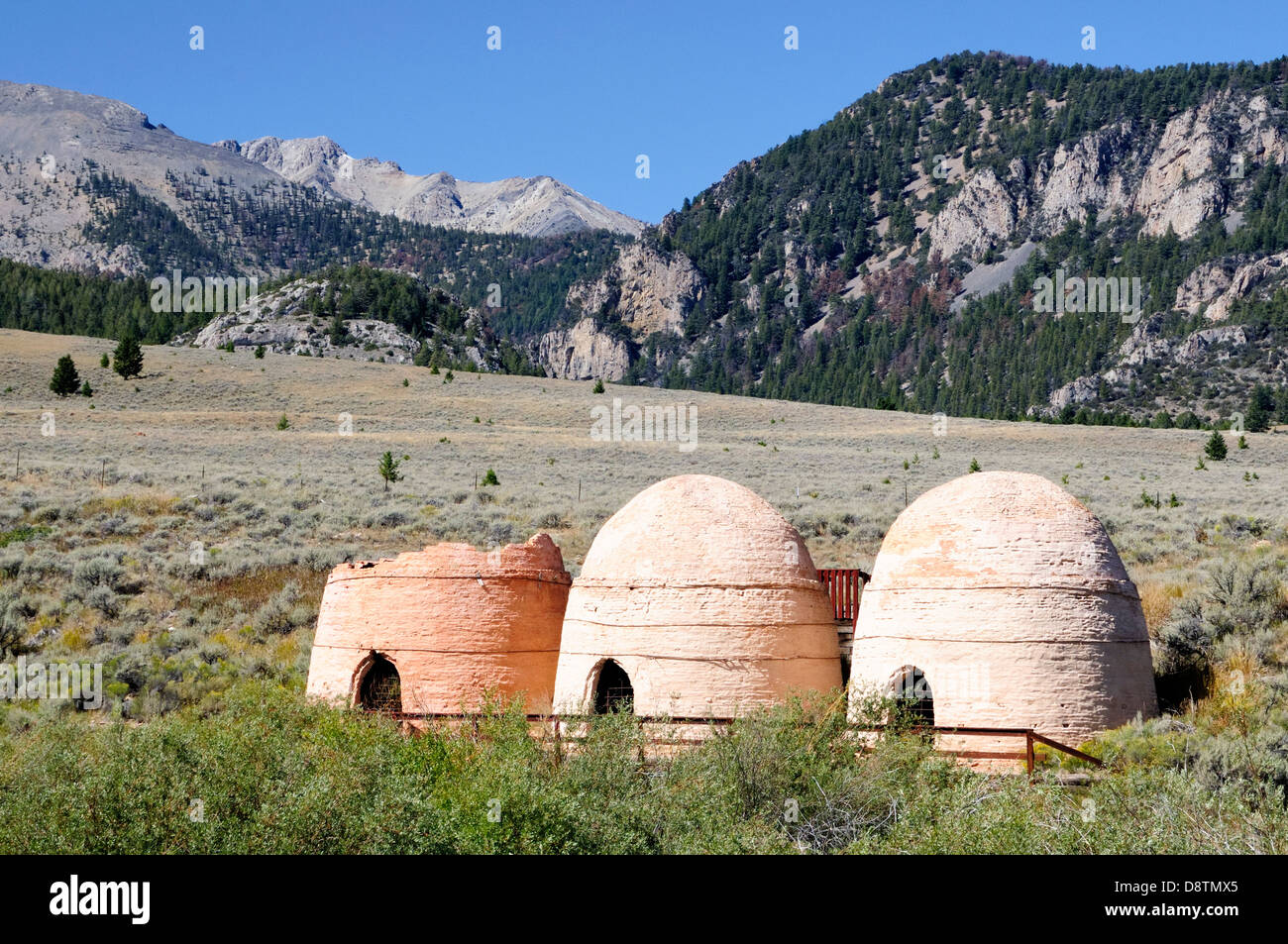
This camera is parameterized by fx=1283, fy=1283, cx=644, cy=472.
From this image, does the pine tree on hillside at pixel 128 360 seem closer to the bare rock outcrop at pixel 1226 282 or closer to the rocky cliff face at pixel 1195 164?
the bare rock outcrop at pixel 1226 282

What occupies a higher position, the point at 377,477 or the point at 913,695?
the point at 377,477

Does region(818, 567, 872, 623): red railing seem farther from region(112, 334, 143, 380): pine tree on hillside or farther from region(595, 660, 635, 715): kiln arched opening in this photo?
region(112, 334, 143, 380): pine tree on hillside

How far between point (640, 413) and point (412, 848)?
73.8 m

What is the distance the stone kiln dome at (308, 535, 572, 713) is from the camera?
2006 cm

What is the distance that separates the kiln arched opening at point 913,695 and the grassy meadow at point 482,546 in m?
1.45

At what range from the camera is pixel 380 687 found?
2108 cm

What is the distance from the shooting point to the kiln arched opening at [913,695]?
16797mm

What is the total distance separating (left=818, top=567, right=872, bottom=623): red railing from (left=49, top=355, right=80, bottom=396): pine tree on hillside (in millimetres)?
65513

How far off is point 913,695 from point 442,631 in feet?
24.1

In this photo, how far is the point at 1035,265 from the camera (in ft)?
610
